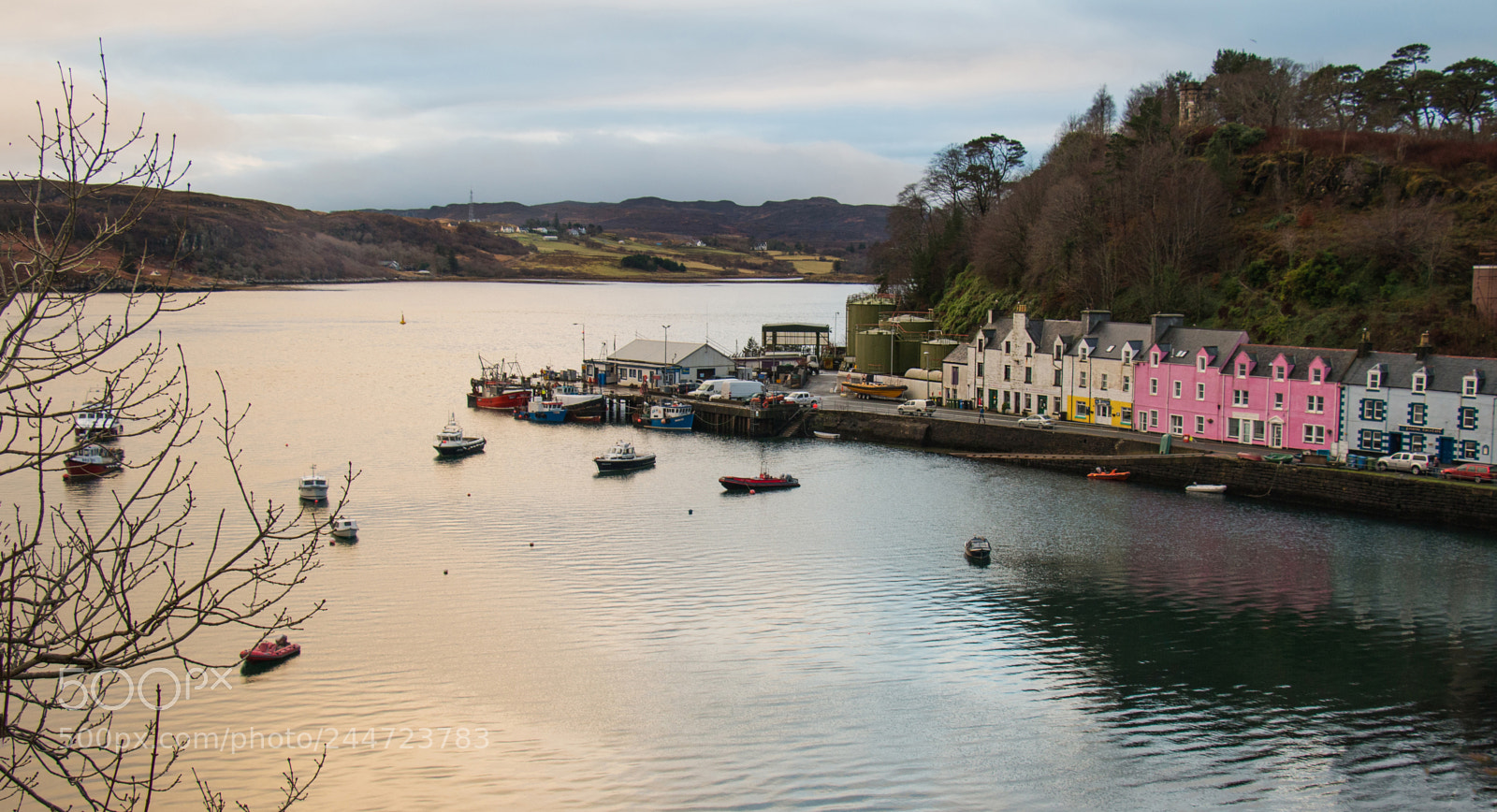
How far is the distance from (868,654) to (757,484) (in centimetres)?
1876

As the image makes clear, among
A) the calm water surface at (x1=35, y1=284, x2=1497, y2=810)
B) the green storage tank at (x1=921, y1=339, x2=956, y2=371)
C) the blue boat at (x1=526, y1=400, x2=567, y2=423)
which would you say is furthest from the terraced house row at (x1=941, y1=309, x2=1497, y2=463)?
Result: the blue boat at (x1=526, y1=400, x2=567, y2=423)

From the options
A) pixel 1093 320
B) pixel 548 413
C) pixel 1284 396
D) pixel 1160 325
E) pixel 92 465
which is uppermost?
pixel 1093 320

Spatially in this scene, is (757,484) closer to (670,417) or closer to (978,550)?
(978,550)

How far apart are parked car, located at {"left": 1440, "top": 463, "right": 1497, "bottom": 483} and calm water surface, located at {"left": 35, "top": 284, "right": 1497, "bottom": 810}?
2.88 meters

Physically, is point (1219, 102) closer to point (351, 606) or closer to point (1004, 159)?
point (1004, 159)

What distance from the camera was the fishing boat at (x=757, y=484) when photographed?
42.6 m

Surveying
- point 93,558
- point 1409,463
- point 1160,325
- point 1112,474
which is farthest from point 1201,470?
point 93,558

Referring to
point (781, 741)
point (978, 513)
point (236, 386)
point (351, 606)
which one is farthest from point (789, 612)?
point (236, 386)

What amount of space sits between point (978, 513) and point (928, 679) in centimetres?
1633

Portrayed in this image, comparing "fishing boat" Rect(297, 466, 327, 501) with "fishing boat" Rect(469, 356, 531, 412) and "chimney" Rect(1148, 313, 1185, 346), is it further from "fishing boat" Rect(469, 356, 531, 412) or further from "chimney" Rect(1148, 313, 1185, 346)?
"chimney" Rect(1148, 313, 1185, 346)

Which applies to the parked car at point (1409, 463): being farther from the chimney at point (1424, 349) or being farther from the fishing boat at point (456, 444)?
the fishing boat at point (456, 444)

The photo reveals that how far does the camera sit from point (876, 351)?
6969 centimetres

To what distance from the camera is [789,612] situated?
1062 inches

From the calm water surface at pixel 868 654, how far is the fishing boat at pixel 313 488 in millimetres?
2035
